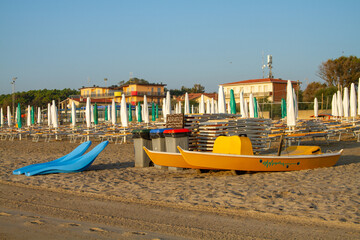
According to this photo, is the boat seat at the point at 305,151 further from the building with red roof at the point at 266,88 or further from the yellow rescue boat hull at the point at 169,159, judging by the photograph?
the building with red roof at the point at 266,88

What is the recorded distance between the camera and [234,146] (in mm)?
8742

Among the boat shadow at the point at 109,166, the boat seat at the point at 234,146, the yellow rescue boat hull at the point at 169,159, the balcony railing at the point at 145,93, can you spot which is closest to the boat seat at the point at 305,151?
the boat seat at the point at 234,146

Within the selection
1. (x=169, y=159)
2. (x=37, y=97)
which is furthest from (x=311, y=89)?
(x=169, y=159)

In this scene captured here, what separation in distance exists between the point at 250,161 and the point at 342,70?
48659 mm

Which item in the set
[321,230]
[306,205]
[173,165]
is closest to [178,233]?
[321,230]

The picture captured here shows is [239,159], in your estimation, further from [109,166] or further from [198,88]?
[198,88]

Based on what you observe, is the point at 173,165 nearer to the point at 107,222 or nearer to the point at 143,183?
the point at 143,183

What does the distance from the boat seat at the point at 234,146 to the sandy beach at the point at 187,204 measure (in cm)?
55

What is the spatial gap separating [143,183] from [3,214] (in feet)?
10.4

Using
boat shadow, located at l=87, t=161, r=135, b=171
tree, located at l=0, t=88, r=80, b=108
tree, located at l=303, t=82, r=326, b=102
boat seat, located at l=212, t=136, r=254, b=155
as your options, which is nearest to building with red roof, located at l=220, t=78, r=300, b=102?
tree, located at l=303, t=82, r=326, b=102

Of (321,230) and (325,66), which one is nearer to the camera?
(321,230)

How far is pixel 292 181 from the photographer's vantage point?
7.68 meters

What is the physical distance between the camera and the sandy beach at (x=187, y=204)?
447 cm

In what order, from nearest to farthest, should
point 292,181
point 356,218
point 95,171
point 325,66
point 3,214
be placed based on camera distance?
point 356,218, point 3,214, point 292,181, point 95,171, point 325,66
